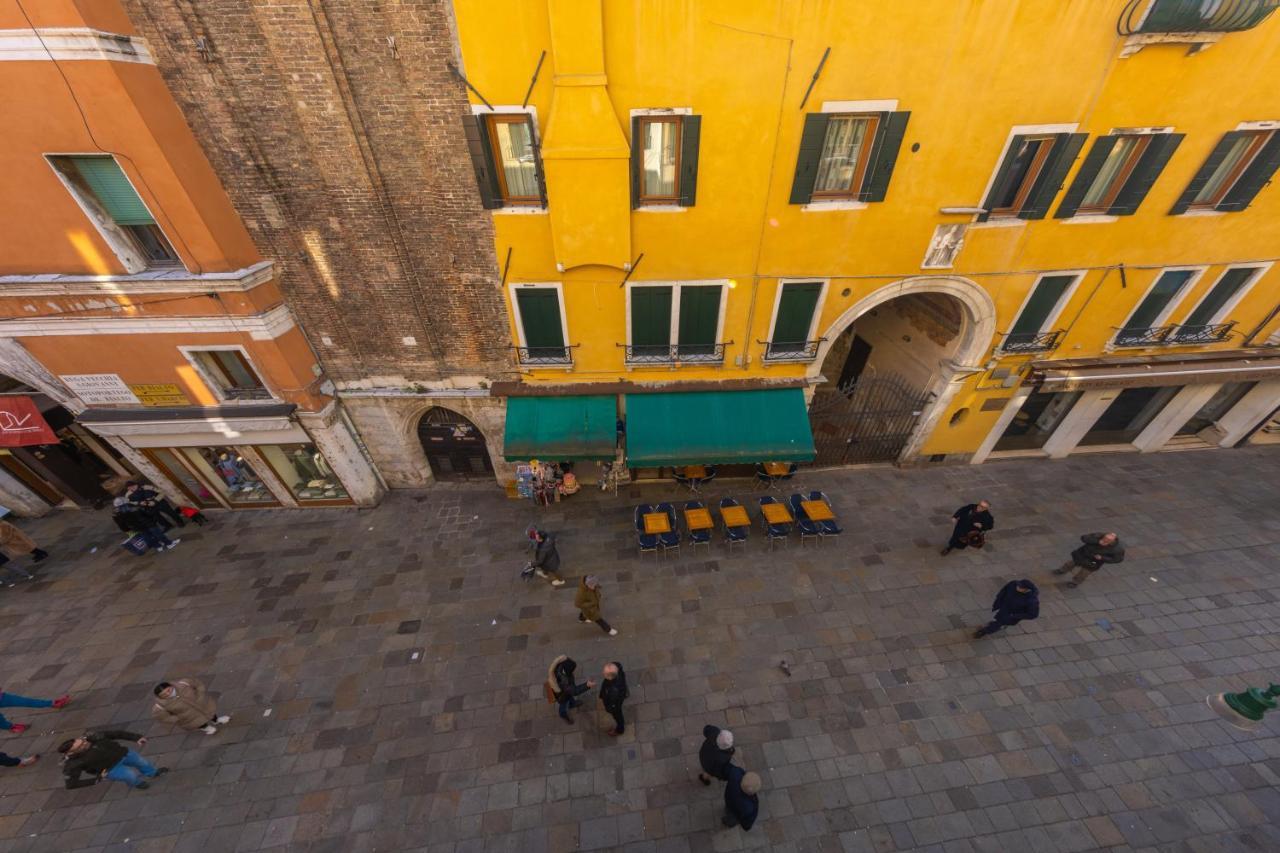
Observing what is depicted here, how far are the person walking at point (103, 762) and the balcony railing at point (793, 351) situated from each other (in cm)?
1451

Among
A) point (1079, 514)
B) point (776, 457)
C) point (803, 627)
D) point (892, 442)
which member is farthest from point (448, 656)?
point (1079, 514)

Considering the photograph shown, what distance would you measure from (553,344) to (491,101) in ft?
16.6

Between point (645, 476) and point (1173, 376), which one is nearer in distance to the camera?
point (1173, 376)

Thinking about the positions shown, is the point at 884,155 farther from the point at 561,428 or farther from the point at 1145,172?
the point at 561,428

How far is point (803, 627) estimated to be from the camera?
10.3 metres

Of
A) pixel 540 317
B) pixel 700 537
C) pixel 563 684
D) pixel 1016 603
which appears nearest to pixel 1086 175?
pixel 1016 603

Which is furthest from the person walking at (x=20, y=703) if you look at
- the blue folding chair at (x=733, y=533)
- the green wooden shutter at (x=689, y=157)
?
the green wooden shutter at (x=689, y=157)

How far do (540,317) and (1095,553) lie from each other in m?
13.8

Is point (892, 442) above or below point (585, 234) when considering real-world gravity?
below

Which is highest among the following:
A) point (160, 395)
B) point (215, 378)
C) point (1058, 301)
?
point (1058, 301)

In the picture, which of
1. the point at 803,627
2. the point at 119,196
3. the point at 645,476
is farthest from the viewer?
the point at 645,476

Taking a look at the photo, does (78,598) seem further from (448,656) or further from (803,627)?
(803,627)

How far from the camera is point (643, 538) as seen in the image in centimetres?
1186

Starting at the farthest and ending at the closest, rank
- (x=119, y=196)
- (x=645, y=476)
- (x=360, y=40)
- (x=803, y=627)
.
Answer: (x=645, y=476) < (x=803, y=627) < (x=119, y=196) < (x=360, y=40)
